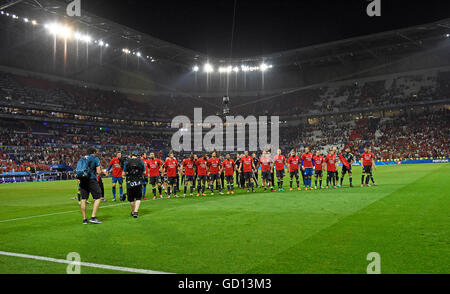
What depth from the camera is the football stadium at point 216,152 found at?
6.20 metres

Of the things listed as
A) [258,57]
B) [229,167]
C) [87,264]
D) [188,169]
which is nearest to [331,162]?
[229,167]

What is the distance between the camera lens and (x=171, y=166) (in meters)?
16.2

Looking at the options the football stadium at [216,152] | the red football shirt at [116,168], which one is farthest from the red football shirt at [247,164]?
the red football shirt at [116,168]

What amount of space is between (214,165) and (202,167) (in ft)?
2.31

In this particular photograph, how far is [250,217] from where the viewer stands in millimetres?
9594

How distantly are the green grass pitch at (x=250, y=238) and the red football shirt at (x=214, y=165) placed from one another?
17.1ft

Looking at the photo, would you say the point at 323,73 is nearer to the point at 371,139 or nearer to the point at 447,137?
the point at 371,139

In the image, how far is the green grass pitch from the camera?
523 centimetres

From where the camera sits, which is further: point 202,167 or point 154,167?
point 202,167

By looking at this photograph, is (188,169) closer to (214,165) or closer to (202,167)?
(202,167)

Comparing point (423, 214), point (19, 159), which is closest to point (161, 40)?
point (19, 159)

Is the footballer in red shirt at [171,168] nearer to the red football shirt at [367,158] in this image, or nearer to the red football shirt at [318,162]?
the red football shirt at [318,162]

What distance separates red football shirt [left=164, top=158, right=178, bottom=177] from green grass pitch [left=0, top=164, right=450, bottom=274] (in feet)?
15.0

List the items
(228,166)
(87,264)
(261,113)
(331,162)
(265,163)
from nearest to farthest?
(87,264) < (228,166) < (265,163) < (331,162) < (261,113)
